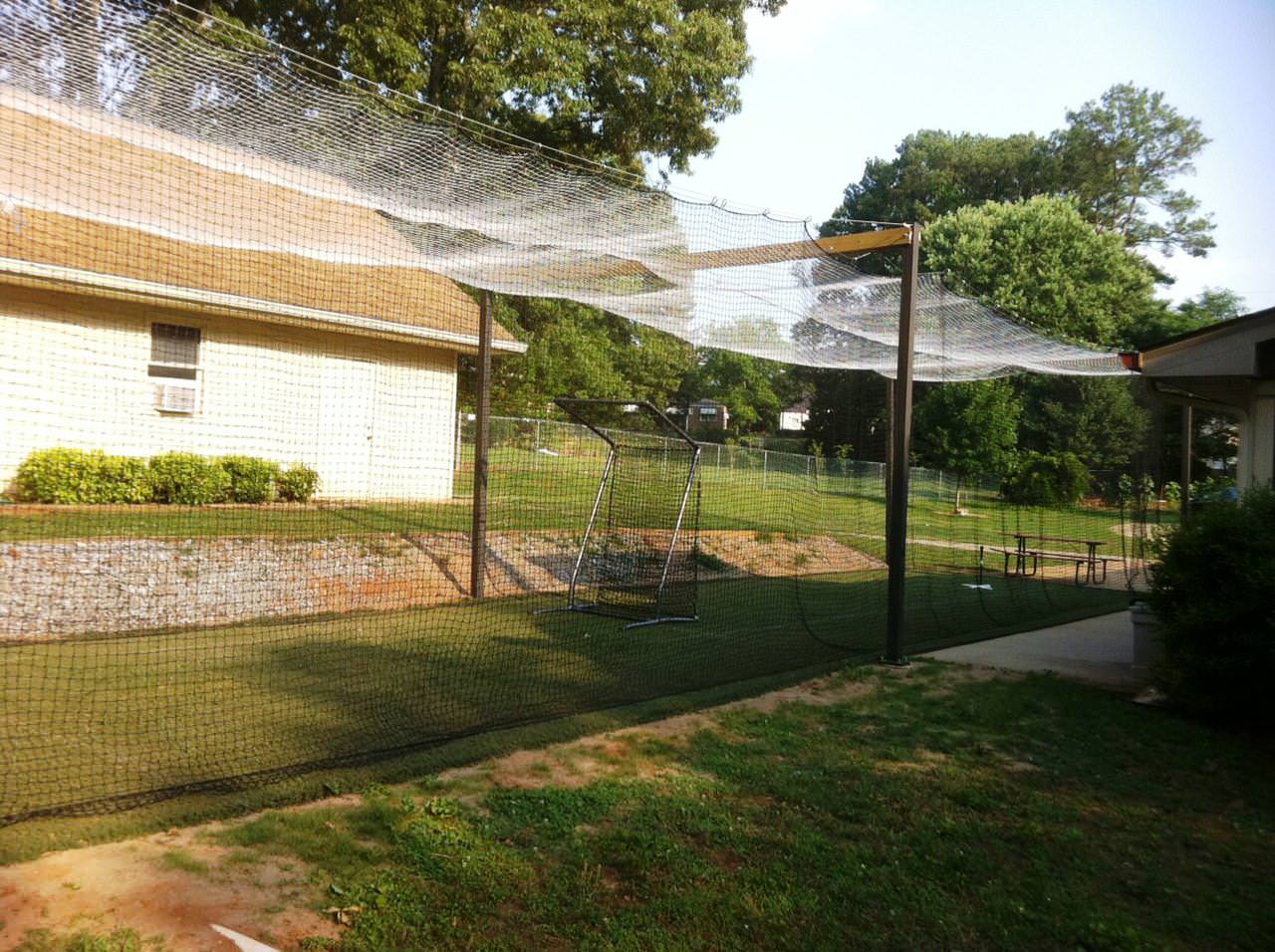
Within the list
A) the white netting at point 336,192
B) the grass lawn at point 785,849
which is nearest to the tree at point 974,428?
the white netting at point 336,192

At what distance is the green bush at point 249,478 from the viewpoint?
10.3 meters

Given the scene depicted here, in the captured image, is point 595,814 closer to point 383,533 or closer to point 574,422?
point 574,422

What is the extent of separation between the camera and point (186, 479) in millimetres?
9859

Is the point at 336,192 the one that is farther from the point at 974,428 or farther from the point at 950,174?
the point at 950,174

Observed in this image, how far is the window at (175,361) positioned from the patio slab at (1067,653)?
8435mm

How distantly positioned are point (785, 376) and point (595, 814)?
31.9 metres

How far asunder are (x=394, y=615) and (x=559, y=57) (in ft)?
38.6

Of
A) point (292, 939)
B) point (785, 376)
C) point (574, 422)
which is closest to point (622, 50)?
point (574, 422)

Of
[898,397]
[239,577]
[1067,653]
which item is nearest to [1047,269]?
[1067,653]

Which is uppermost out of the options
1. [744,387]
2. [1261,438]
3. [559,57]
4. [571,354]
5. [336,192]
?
[559,57]

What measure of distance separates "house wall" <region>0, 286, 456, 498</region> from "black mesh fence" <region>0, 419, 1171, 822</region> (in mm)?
911

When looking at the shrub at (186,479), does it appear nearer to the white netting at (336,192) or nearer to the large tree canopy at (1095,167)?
the white netting at (336,192)

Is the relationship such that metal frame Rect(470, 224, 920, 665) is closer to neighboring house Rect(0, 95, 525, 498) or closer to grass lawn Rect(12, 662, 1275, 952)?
grass lawn Rect(12, 662, 1275, 952)

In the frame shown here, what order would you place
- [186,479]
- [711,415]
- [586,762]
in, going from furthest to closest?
1. [711,415]
2. [186,479]
3. [586,762]
